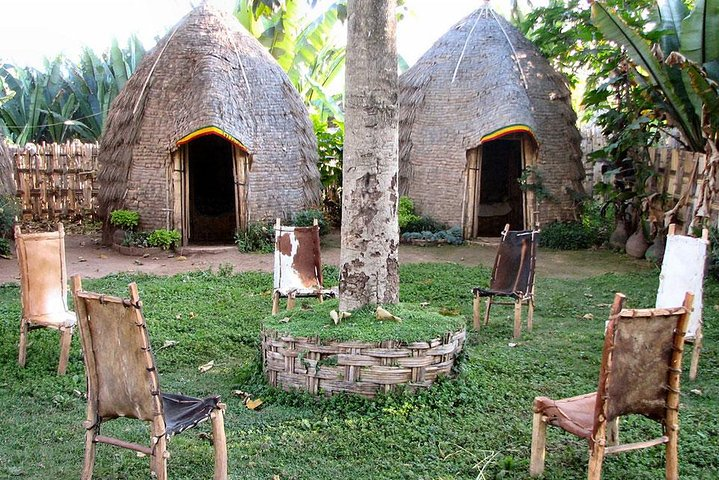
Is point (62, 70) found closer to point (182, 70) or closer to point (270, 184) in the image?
point (182, 70)

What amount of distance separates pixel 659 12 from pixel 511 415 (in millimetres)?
6989

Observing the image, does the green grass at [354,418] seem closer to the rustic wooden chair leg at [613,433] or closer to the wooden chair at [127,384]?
the rustic wooden chair leg at [613,433]

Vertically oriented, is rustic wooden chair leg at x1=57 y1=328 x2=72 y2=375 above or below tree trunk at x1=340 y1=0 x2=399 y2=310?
below

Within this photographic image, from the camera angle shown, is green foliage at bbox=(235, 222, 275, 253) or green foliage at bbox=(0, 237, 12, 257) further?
green foliage at bbox=(235, 222, 275, 253)

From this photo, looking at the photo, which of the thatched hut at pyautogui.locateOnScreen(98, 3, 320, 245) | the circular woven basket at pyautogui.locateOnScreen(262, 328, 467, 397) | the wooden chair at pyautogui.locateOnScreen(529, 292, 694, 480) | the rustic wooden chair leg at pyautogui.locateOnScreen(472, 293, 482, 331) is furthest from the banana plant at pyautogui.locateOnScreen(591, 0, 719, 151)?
the wooden chair at pyautogui.locateOnScreen(529, 292, 694, 480)

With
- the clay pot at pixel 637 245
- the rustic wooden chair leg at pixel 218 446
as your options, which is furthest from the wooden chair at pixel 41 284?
the clay pot at pixel 637 245

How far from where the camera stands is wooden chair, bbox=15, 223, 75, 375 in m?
5.75

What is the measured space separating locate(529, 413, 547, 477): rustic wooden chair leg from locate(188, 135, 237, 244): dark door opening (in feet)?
33.4

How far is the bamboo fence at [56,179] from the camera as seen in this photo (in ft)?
45.9

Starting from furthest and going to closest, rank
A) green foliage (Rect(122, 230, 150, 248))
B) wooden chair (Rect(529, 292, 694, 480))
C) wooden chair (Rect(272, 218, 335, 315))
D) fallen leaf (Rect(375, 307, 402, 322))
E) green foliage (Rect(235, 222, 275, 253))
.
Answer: green foliage (Rect(235, 222, 275, 253)) → green foliage (Rect(122, 230, 150, 248)) → wooden chair (Rect(272, 218, 335, 315)) → fallen leaf (Rect(375, 307, 402, 322)) → wooden chair (Rect(529, 292, 694, 480))

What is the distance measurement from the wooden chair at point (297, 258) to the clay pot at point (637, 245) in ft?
18.9

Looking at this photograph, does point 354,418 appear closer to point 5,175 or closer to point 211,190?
point 5,175

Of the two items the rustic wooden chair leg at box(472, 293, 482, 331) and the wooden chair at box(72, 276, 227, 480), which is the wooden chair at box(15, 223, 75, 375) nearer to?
the wooden chair at box(72, 276, 227, 480)

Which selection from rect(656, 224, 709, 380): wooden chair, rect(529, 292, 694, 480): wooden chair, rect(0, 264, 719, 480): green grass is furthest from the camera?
rect(656, 224, 709, 380): wooden chair
